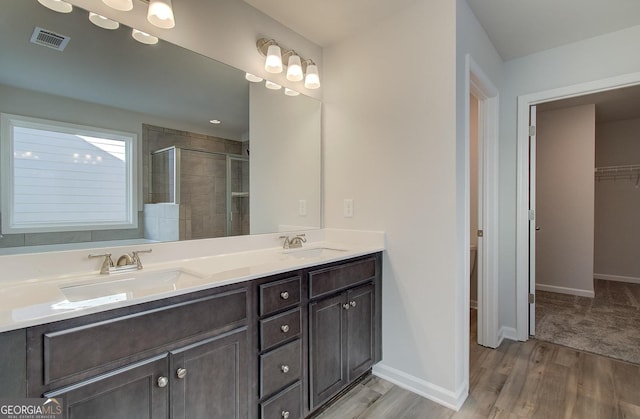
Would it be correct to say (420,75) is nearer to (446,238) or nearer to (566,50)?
(446,238)

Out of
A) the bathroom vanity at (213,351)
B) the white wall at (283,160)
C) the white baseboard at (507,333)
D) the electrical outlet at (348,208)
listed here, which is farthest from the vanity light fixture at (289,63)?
the white baseboard at (507,333)

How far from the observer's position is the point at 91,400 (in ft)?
3.07

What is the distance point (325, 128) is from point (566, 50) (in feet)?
6.55

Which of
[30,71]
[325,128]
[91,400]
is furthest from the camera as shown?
[325,128]

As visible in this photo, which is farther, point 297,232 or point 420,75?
point 297,232

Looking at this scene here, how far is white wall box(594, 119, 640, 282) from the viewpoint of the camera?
14.5ft

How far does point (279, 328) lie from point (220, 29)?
1.65 meters

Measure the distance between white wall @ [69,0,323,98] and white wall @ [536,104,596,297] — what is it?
3507mm

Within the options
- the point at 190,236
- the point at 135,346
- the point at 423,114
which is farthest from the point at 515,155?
the point at 135,346

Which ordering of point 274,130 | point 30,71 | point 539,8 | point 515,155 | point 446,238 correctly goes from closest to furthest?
point 30,71 < point 446,238 < point 539,8 < point 274,130 < point 515,155

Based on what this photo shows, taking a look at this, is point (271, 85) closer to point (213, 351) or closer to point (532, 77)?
point (213, 351)

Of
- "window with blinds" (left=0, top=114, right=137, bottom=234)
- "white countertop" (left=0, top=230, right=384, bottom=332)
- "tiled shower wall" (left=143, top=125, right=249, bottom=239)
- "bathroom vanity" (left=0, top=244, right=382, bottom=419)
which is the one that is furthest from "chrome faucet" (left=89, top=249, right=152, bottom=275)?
"bathroom vanity" (left=0, top=244, right=382, bottom=419)

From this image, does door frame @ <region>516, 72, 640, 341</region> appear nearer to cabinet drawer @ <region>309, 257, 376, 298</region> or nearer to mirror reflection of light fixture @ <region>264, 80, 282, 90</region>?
cabinet drawer @ <region>309, 257, 376, 298</region>

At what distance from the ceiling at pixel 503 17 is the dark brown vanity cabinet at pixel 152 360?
1746 millimetres
